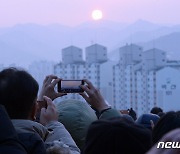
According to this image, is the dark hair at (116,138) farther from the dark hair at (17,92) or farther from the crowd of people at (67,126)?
the dark hair at (17,92)

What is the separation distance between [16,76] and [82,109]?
44cm

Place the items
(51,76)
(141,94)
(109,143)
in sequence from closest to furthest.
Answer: (109,143) → (51,76) → (141,94)

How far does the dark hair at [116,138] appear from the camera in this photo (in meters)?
1.03

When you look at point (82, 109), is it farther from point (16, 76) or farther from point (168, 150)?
point (168, 150)

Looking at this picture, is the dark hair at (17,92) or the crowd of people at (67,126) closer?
the crowd of people at (67,126)

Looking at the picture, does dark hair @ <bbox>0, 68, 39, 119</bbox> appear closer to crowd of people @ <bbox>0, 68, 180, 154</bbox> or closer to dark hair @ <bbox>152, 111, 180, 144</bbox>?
crowd of people @ <bbox>0, 68, 180, 154</bbox>

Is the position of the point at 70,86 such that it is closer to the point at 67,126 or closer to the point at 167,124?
the point at 67,126

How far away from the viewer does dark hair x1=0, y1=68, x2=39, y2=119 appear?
1329mm

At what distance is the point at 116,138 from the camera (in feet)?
3.39

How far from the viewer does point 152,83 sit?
3206cm

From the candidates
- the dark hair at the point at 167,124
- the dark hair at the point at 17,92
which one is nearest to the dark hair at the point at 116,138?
the dark hair at the point at 167,124

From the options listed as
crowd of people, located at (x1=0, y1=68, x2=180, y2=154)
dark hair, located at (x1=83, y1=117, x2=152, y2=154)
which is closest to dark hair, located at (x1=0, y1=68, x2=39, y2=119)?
crowd of people, located at (x1=0, y1=68, x2=180, y2=154)

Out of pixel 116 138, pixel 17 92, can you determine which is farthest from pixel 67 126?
pixel 116 138

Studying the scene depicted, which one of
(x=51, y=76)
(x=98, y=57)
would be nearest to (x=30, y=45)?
(x=98, y=57)
